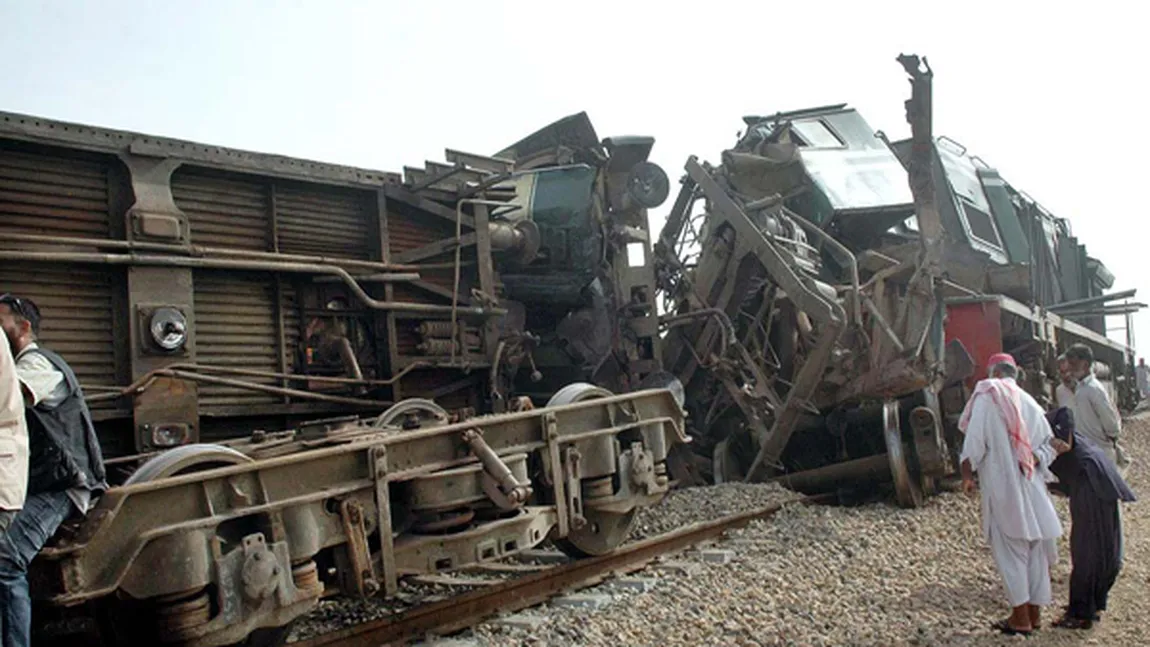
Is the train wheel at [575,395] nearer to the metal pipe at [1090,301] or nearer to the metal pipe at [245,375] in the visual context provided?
the metal pipe at [245,375]

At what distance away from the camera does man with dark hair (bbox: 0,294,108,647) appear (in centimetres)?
355

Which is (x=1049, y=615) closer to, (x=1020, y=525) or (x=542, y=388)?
(x=1020, y=525)

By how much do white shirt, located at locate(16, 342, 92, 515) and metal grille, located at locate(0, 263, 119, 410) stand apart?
80.6 inches

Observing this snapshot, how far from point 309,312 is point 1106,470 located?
5.21m

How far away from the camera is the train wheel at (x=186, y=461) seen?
441 cm

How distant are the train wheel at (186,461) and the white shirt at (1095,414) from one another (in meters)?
5.40

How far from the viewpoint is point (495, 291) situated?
8.55 m

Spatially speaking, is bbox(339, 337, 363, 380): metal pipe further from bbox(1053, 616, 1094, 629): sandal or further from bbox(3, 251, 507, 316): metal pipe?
bbox(1053, 616, 1094, 629): sandal

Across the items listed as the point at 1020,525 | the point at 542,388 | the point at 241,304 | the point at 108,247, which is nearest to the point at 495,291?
the point at 542,388

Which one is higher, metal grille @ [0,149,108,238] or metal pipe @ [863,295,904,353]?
metal grille @ [0,149,108,238]

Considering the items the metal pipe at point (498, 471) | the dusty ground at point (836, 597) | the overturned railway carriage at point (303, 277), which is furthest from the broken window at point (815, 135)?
the metal pipe at point (498, 471)

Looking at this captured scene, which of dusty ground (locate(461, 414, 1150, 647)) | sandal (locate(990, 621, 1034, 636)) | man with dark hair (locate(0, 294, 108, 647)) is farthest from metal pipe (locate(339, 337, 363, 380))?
sandal (locate(990, 621, 1034, 636))

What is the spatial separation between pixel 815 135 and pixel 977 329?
360 cm

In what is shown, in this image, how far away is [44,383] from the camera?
3.76 metres
